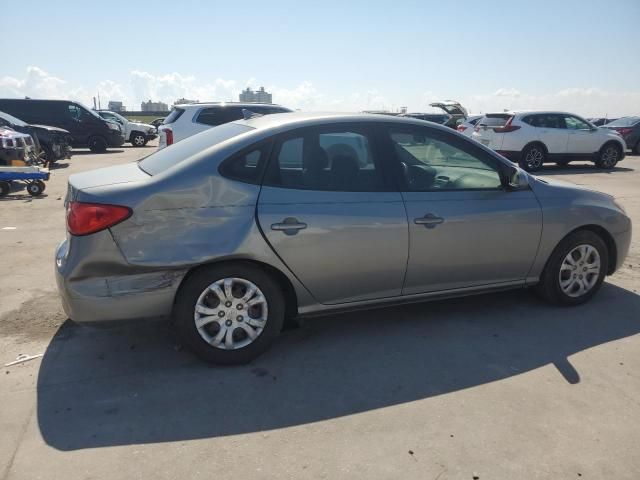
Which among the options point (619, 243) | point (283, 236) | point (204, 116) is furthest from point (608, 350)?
point (204, 116)

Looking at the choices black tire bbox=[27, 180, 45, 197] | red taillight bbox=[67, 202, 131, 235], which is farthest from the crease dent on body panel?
black tire bbox=[27, 180, 45, 197]

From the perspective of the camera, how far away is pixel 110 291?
10.4 ft

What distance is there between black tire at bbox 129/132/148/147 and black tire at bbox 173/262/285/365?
2372 centimetres

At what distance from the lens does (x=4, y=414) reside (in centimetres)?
288

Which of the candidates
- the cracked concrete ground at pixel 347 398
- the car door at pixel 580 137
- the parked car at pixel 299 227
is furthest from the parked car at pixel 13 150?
the car door at pixel 580 137

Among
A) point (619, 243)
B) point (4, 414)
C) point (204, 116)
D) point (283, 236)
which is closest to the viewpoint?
point (4, 414)

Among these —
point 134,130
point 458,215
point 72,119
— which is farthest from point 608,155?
point 134,130

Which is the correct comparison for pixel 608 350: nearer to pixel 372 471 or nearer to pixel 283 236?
pixel 372 471

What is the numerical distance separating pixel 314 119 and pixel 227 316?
151cm

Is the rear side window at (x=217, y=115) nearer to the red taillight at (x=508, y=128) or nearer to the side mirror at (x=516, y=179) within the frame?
the red taillight at (x=508, y=128)

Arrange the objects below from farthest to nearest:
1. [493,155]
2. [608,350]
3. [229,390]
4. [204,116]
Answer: [204,116] → [493,155] → [608,350] → [229,390]

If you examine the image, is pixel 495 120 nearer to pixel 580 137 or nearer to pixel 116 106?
pixel 580 137

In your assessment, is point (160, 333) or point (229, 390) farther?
point (160, 333)

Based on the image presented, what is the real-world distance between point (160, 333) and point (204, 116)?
8655 millimetres
